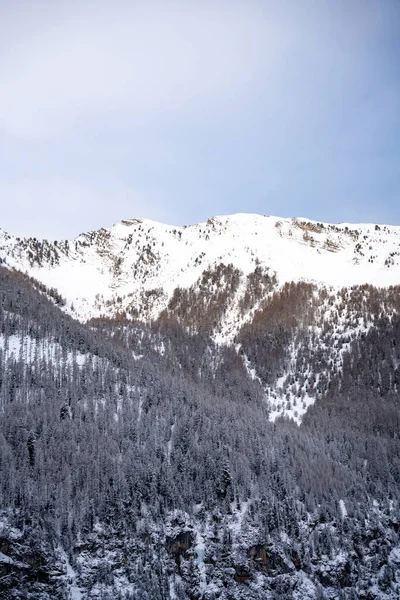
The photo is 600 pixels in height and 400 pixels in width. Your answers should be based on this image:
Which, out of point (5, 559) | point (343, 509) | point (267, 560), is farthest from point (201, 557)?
point (5, 559)

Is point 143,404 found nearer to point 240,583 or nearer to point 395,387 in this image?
point 240,583

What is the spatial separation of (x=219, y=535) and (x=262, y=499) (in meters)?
14.4

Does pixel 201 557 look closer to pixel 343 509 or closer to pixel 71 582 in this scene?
pixel 71 582

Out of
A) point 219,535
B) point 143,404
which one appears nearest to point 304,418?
point 143,404

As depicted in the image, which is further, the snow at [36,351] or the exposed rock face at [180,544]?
the snow at [36,351]

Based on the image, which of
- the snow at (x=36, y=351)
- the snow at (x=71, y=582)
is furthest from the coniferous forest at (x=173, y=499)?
the snow at (x=36, y=351)

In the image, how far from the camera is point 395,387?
196875mm

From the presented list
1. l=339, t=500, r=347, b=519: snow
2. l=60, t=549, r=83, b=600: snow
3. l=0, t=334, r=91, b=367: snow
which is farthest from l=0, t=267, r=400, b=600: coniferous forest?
l=0, t=334, r=91, b=367: snow

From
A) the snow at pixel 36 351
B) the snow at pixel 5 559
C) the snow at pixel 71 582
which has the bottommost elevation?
the snow at pixel 71 582

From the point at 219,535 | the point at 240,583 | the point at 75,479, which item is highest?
the point at 75,479

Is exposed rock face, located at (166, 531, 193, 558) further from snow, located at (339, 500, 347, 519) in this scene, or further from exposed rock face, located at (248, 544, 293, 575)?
snow, located at (339, 500, 347, 519)

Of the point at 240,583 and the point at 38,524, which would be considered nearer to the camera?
the point at 38,524

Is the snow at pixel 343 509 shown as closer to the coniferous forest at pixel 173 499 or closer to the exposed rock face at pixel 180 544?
the coniferous forest at pixel 173 499

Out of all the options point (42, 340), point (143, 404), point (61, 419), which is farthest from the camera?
point (42, 340)
